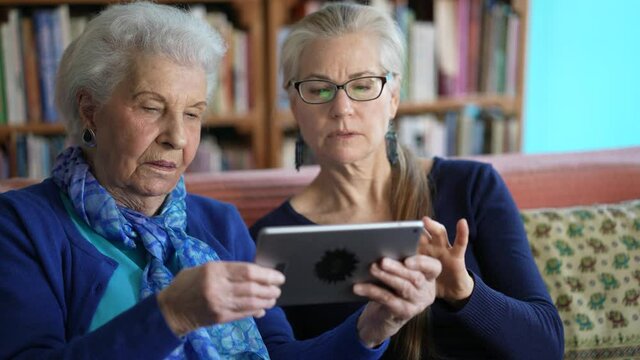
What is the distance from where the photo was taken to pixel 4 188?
1.66 metres

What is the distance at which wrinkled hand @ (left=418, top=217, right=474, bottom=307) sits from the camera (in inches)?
49.8

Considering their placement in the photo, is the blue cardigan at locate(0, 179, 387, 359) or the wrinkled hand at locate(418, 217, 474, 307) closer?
the blue cardigan at locate(0, 179, 387, 359)

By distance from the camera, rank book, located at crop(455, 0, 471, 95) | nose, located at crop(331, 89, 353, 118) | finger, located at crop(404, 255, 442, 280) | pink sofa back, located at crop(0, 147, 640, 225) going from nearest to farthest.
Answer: finger, located at crop(404, 255, 442, 280) < nose, located at crop(331, 89, 353, 118) < pink sofa back, located at crop(0, 147, 640, 225) < book, located at crop(455, 0, 471, 95)

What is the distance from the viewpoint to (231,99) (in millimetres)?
2941

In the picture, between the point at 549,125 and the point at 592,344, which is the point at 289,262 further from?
the point at 549,125

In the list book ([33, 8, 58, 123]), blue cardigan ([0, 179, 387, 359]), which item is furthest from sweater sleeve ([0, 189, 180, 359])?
book ([33, 8, 58, 123])

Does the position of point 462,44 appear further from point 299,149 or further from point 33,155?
point 33,155

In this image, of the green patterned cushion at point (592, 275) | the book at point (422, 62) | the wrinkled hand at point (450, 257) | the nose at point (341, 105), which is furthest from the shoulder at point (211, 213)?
the book at point (422, 62)

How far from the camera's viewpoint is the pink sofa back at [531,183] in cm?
183

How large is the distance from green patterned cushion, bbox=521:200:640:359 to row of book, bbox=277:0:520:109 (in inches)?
54.1

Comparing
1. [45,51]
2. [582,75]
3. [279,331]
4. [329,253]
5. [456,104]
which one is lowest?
[279,331]

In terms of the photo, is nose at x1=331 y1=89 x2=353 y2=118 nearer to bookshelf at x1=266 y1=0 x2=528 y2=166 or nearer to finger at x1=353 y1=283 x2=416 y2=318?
finger at x1=353 y1=283 x2=416 y2=318

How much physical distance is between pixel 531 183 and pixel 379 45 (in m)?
0.53

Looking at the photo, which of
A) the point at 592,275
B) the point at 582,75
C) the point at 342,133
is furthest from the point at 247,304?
the point at 582,75
